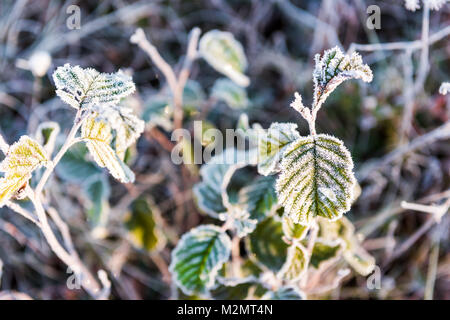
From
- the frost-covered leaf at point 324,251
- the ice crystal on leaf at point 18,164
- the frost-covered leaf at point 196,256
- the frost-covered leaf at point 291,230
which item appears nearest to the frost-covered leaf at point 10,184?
the ice crystal on leaf at point 18,164

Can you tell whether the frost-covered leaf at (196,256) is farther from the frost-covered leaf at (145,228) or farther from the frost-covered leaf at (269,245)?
the frost-covered leaf at (145,228)

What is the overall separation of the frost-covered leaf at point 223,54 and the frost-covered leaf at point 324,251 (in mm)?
478

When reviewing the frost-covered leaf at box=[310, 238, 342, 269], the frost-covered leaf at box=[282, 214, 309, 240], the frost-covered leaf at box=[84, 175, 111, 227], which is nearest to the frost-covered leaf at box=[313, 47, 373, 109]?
the frost-covered leaf at box=[282, 214, 309, 240]

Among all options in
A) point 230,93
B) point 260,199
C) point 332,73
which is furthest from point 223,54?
point 332,73

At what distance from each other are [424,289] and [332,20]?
892 millimetres

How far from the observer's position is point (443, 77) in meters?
1.45

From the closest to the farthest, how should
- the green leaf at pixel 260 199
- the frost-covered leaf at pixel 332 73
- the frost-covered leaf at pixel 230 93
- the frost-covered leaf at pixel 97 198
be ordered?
the frost-covered leaf at pixel 332 73 < the green leaf at pixel 260 199 < the frost-covered leaf at pixel 97 198 < the frost-covered leaf at pixel 230 93

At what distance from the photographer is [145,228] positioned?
114 cm

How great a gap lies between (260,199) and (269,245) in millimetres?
120

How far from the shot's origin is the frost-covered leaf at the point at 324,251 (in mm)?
874

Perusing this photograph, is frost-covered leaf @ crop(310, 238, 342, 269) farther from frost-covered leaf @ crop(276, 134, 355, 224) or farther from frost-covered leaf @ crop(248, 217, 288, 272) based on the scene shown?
frost-covered leaf @ crop(276, 134, 355, 224)

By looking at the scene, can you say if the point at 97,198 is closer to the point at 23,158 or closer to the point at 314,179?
the point at 23,158

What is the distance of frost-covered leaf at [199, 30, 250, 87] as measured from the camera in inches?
43.2
